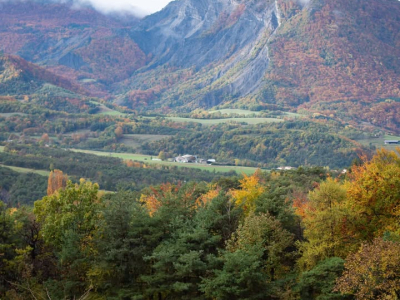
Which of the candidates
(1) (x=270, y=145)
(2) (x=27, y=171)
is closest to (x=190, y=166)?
(1) (x=270, y=145)

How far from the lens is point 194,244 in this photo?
1631 inches

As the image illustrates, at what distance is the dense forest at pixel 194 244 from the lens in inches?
1506

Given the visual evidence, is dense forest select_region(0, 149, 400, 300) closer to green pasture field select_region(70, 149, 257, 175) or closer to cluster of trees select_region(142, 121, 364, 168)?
green pasture field select_region(70, 149, 257, 175)

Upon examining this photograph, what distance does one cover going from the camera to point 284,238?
4200 centimetres

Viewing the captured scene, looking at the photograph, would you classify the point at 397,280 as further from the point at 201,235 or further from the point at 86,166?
the point at 86,166

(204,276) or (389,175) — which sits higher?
(389,175)

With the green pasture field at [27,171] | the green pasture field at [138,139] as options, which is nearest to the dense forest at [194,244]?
the green pasture field at [27,171]

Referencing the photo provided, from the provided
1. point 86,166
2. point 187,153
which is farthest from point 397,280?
point 187,153

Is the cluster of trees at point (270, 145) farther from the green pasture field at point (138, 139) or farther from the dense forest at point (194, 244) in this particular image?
the dense forest at point (194, 244)

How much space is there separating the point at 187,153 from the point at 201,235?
137964 mm

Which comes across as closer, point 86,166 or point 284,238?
point 284,238

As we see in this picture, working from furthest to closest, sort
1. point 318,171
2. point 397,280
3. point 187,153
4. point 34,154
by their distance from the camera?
1. point 187,153
2. point 34,154
3. point 318,171
4. point 397,280

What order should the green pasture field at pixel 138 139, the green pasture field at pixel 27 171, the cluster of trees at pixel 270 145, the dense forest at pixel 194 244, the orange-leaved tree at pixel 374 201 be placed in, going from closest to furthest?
1. the dense forest at pixel 194 244
2. the orange-leaved tree at pixel 374 201
3. the green pasture field at pixel 27 171
4. the cluster of trees at pixel 270 145
5. the green pasture field at pixel 138 139

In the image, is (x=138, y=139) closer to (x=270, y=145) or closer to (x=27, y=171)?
(x=270, y=145)
